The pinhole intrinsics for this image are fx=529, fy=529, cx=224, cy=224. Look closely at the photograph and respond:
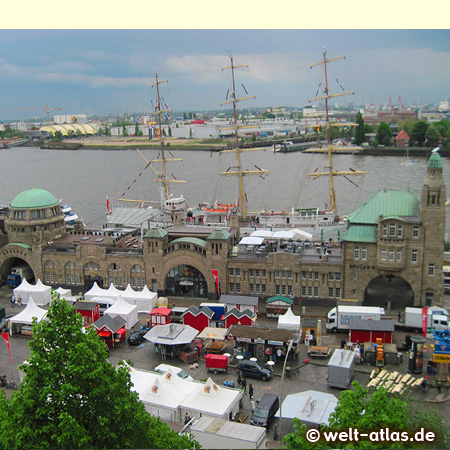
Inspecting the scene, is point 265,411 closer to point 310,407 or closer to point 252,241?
point 310,407

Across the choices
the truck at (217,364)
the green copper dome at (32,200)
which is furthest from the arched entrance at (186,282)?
the green copper dome at (32,200)

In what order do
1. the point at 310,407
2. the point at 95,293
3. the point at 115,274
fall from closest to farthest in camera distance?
the point at 310,407, the point at 95,293, the point at 115,274

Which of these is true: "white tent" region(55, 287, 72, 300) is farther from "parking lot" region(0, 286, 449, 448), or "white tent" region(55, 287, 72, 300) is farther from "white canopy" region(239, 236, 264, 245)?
"white canopy" region(239, 236, 264, 245)

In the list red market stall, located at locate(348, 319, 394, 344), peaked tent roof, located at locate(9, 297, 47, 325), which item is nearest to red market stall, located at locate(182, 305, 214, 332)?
red market stall, located at locate(348, 319, 394, 344)

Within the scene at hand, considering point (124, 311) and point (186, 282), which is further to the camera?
point (186, 282)

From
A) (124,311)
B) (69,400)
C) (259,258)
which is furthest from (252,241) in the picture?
(69,400)

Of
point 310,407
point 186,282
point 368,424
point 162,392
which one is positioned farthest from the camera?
point 186,282

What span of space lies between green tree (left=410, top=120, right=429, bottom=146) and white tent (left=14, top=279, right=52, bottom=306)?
131635mm

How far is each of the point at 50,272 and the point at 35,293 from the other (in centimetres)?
397

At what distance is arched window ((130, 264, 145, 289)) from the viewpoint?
46.6 meters

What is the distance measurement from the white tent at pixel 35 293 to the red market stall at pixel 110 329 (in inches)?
413

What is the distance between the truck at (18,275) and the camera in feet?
162

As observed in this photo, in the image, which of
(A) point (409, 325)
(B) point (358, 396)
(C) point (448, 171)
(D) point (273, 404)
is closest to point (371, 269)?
(A) point (409, 325)

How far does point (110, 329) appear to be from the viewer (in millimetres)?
36219
